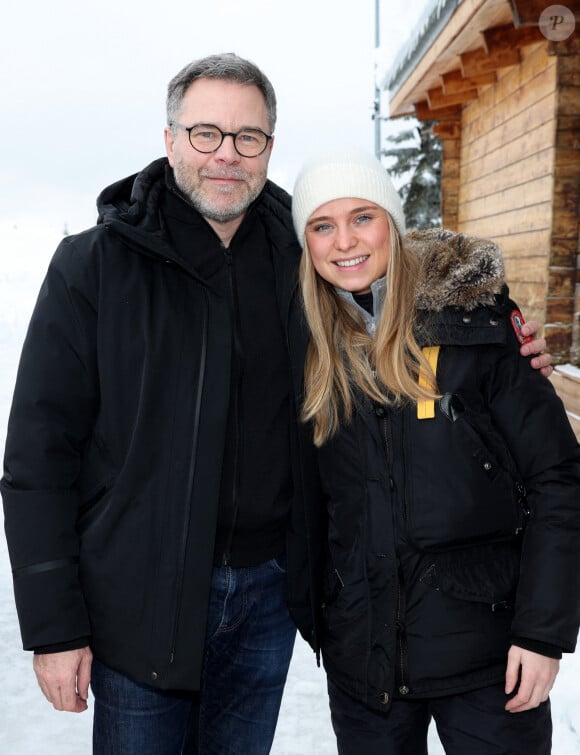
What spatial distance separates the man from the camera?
6.56ft

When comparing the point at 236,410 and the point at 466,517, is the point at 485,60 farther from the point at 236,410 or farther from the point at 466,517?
the point at 466,517

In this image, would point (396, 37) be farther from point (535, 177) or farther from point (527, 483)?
point (527, 483)

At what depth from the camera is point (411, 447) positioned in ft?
6.54

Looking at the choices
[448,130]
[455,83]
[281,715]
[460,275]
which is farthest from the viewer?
[448,130]

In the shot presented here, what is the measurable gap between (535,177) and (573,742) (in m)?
5.05

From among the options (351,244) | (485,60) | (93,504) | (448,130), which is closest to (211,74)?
(351,244)

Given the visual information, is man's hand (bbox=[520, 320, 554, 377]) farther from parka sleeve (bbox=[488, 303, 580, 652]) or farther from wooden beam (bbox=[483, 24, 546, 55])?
wooden beam (bbox=[483, 24, 546, 55])

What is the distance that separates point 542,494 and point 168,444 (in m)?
1.04

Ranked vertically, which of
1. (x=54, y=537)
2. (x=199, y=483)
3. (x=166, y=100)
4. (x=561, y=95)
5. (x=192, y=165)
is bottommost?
(x=54, y=537)

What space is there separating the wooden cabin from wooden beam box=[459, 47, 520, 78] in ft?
0.03

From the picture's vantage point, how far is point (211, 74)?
2236 mm

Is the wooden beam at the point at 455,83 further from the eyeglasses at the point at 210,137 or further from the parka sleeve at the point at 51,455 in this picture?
the parka sleeve at the point at 51,455

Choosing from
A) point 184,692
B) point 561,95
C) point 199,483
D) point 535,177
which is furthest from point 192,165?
point 535,177

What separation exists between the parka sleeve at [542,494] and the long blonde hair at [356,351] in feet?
0.72
